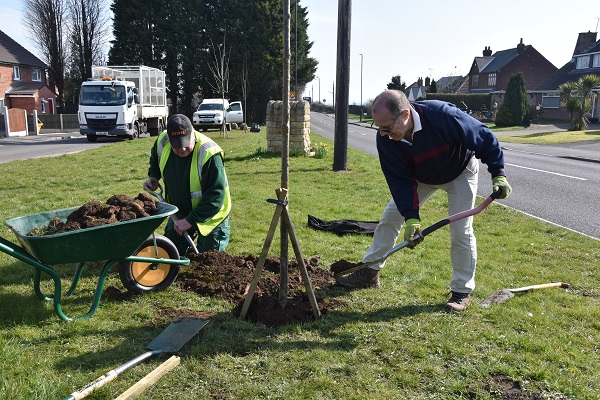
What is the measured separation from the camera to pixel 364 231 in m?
6.29

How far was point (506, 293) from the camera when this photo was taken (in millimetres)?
4246

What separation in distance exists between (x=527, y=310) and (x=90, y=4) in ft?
163

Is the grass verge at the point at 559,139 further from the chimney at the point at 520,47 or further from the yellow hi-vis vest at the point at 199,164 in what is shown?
the chimney at the point at 520,47

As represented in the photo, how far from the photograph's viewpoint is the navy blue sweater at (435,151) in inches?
145

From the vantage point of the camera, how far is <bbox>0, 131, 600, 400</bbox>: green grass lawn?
2.87 metres

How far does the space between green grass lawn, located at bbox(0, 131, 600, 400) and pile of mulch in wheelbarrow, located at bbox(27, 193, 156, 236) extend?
0.60m

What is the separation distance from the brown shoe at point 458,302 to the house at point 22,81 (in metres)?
39.9

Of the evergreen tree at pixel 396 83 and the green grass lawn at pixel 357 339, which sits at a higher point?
the evergreen tree at pixel 396 83

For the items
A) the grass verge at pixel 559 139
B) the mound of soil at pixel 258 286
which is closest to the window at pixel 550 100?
the grass verge at pixel 559 139

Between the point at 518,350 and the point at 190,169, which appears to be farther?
the point at 190,169

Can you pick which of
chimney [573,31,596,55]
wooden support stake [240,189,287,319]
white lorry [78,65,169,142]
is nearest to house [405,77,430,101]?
chimney [573,31,596,55]

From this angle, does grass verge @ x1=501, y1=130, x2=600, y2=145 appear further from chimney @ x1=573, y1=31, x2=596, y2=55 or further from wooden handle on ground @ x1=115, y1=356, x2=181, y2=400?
wooden handle on ground @ x1=115, y1=356, x2=181, y2=400

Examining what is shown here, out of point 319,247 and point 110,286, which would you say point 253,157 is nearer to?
point 319,247

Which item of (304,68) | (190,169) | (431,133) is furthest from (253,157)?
A: (304,68)
